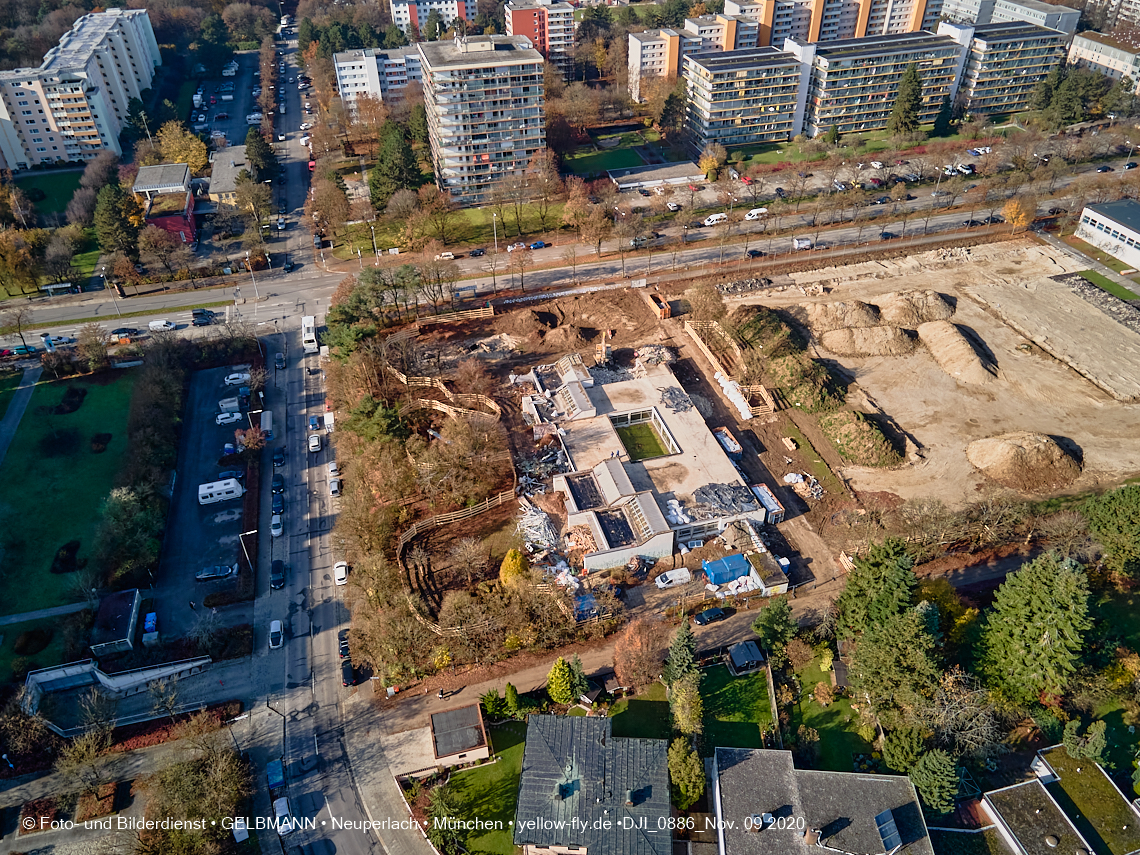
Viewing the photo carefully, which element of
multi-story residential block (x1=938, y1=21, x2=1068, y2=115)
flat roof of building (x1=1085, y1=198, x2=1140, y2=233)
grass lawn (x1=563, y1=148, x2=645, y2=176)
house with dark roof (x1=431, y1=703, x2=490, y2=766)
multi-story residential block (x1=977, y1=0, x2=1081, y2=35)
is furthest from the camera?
multi-story residential block (x1=977, y1=0, x2=1081, y2=35)

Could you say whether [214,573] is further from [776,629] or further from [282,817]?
[776,629]

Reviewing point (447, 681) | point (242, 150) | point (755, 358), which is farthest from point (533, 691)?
point (242, 150)

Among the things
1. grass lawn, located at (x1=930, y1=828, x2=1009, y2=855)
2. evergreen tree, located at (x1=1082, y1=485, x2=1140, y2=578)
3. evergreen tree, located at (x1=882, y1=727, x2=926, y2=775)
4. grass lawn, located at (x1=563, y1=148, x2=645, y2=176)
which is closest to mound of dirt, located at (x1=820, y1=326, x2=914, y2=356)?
evergreen tree, located at (x1=1082, y1=485, x2=1140, y2=578)

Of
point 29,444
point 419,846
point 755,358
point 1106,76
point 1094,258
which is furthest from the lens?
point 1106,76

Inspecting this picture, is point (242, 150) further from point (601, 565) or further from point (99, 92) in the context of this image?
point (601, 565)

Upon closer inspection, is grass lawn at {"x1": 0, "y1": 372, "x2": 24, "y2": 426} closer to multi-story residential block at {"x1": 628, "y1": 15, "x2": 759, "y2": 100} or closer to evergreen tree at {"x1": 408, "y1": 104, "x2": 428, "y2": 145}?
evergreen tree at {"x1": 408, "y1": 104, "x2": 428, "y2": 145}

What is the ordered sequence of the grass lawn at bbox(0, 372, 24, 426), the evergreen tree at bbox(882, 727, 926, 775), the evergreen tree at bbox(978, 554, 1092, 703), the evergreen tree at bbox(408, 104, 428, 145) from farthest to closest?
1. the evergreen tree at bbox(408, 104, 428, 145)
2. the grass lawn at bbox(0, 372, 24, 426)
3. the evergreen tree at bbox(978, 554, 1092, 703)
4. the evergreen tree at bbox(882, 727, 926, 775)

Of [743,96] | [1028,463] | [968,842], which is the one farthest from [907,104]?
[968,842]
